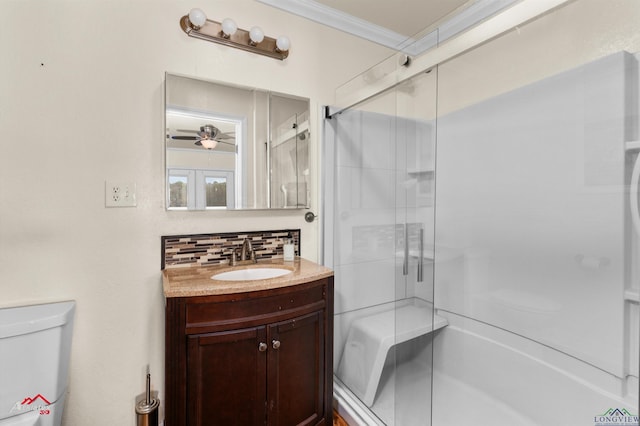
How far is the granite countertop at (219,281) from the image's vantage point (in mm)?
1112

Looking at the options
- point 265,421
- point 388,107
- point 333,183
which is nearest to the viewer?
point 265,421

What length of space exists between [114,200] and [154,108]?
48 cm

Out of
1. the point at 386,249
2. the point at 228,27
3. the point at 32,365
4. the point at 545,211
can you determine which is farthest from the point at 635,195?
the point at 32,365

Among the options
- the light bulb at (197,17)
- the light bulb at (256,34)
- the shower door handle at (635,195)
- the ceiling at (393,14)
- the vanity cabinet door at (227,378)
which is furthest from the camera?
the ceiling at (393,14)

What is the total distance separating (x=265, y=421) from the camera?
4.00 feet

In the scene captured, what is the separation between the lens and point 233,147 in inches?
62.1

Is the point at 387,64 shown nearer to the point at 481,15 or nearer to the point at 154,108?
the point at 481,15

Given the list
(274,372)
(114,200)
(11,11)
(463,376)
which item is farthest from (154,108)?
(463,376)

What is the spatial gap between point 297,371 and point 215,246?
0.74 m

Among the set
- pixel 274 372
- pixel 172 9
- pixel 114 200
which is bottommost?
pixel 274 372

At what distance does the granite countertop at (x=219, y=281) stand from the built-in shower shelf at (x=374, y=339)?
1.56 ft

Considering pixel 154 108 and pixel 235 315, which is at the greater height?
pixel 154 108

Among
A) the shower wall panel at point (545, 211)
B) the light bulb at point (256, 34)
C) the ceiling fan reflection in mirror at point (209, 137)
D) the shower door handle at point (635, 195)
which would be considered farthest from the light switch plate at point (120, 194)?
the shower door handle at point (635, 195)

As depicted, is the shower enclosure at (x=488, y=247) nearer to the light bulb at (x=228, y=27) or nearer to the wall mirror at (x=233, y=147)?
the wall mirror at (x=233, y=147)
